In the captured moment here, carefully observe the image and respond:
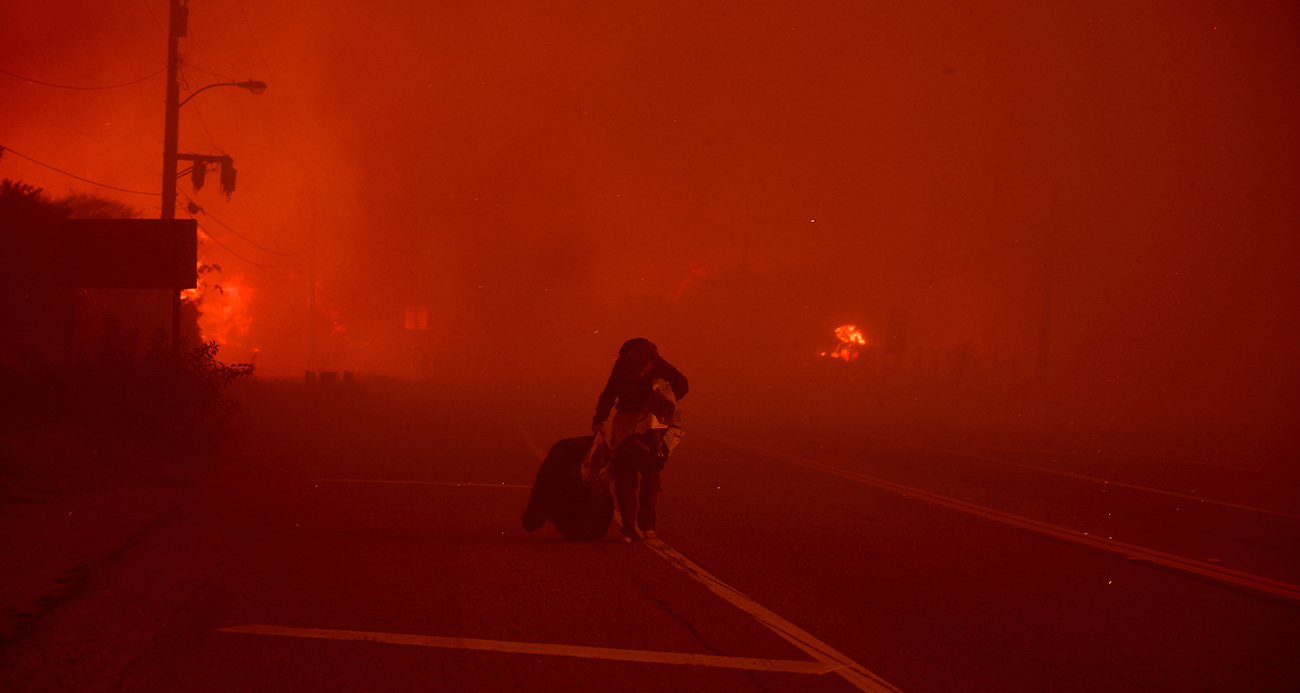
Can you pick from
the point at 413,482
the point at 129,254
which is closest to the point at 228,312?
the point at 129,254

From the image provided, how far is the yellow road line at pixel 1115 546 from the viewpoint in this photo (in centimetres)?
639

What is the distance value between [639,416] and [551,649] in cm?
290

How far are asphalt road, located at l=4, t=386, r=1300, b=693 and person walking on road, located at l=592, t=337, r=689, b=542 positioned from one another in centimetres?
54

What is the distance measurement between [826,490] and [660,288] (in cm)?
5741

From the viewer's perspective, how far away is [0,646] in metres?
4.00

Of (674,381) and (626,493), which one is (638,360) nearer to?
(674,381)

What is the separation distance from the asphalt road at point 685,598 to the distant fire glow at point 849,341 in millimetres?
40717

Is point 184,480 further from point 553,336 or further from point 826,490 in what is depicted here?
point 553,336

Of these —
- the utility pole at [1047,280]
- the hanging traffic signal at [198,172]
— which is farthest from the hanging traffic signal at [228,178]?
the utility pole at [1047,280]

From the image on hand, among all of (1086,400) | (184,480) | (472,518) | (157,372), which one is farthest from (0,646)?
(1086,400)

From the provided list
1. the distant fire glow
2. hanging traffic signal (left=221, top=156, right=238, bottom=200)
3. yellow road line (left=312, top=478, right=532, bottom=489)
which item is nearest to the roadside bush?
yellow road line (left=312, top=478, right=532, bottom=489)

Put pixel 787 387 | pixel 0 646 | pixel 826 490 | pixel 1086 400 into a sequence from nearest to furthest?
pixel 0 646, pixel 826 490, pixel 1086 400, pixel 787 387

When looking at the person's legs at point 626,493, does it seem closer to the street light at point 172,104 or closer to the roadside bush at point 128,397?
the roadside bush at point 128,397

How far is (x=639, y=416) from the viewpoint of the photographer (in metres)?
7.18
